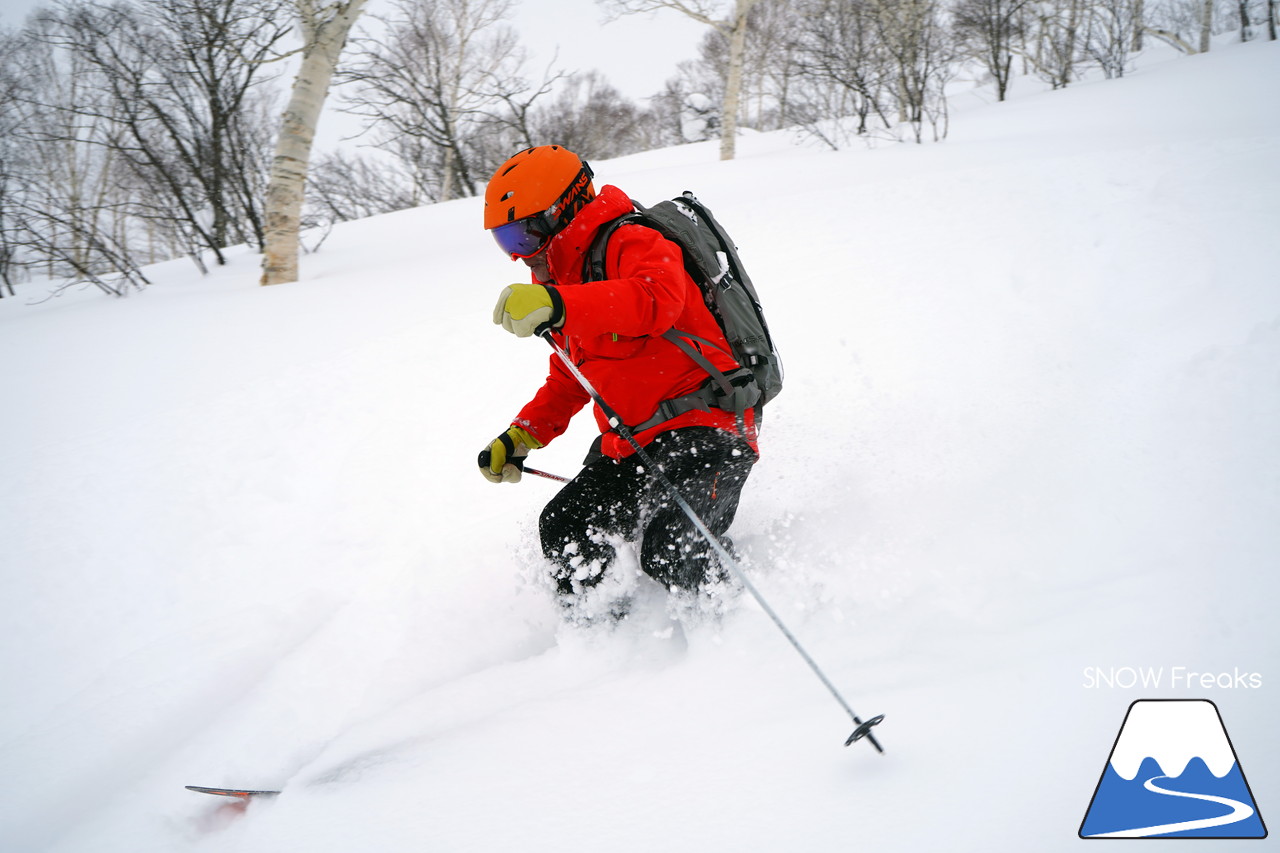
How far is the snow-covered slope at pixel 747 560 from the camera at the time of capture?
162 centimetres

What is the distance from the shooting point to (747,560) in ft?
8.61

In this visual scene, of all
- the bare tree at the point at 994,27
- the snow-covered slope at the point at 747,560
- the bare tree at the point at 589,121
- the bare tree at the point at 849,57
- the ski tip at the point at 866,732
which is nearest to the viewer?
the ski tip at the point at 866,732

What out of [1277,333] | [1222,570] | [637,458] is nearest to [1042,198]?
[1277,333]

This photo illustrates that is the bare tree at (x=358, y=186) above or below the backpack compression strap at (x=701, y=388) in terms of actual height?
above

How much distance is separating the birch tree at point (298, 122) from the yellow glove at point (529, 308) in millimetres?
6073

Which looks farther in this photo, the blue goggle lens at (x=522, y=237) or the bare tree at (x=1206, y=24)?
the bare tree at (x=1206, y=24)

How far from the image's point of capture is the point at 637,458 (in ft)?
7.69

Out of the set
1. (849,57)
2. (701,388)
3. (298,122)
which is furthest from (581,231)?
(849,57)

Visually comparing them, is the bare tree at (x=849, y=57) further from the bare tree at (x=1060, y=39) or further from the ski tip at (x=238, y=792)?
the ski tip at (x=238, y=792)

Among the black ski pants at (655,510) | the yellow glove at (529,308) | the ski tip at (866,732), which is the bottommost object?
the ski tip at (866,732)

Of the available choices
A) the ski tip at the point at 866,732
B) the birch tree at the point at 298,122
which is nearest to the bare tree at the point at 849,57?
the birch tree at the point at 298,122

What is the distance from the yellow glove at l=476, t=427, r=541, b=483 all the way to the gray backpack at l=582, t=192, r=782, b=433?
1.87 ft

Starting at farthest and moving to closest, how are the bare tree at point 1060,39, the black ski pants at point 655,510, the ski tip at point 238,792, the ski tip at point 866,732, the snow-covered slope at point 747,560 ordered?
the bare tree at point 1060,39 → the black ski pants at point 655,510 → the ski tip at point 238,792 → the snow-covered slope at point 747,560 → the ski tip at point 866,732

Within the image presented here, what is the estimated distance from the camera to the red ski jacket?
69.1 inches
